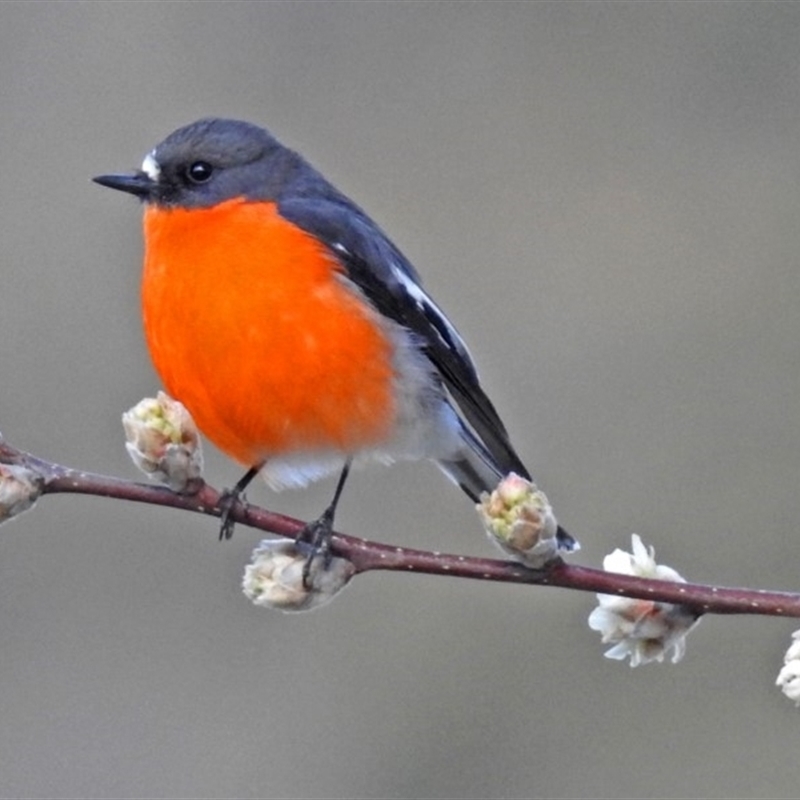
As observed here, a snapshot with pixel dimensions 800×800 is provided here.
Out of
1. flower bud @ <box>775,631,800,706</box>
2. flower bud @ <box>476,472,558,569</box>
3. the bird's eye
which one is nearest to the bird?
the bird's eye

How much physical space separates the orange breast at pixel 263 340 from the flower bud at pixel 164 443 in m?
0.65

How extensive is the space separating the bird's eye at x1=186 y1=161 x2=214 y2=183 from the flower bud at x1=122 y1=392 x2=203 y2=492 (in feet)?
3.68

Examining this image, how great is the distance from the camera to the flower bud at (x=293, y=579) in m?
2.35

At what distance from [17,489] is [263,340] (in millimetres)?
795

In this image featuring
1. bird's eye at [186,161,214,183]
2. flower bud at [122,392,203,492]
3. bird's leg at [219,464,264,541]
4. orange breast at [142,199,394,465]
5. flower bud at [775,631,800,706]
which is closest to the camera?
flower bud at [775,631,800,706]

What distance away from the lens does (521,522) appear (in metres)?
2.21

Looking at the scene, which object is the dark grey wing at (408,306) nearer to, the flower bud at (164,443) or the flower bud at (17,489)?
the flower bud at (164,443)

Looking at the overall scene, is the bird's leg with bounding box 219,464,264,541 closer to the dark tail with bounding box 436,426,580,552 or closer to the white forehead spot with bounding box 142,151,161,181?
the dark tail with bounding box 436,426,580,552

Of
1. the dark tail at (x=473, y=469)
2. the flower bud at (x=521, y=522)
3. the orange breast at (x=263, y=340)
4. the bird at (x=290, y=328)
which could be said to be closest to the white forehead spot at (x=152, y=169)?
the bird at (x=290, y=328)

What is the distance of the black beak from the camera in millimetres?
3287

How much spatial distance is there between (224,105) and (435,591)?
6.39 feet

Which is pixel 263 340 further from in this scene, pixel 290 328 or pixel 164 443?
pixel 164 443

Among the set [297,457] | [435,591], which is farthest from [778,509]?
[297,457]

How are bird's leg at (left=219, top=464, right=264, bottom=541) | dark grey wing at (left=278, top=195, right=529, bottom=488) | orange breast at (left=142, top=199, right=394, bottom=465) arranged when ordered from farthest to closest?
dark grey wing at (left=278, top=195, right=529, bottom=488), orange breast at (left=142, top=199, right=394, bottom=465), bird's leg at (left=219, top=464, right=264, bottom=541)
